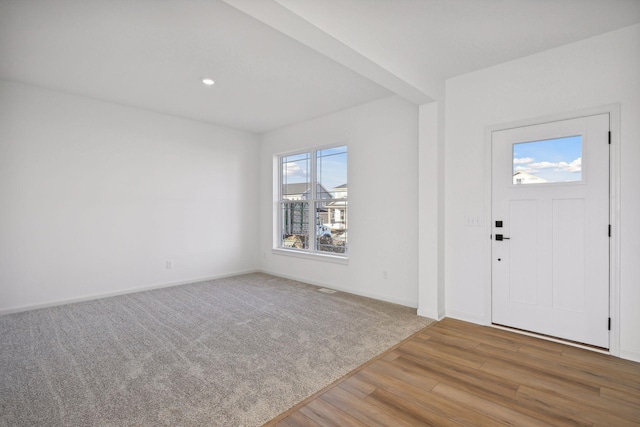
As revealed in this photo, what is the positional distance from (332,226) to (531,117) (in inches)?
120

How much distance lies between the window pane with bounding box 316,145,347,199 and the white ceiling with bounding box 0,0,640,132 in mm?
1150

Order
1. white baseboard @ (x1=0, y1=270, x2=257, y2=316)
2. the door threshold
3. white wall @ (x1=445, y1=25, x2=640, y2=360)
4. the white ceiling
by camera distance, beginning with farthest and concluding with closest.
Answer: white baseboard @ (x1=0, y1=270, x2=257, y2=316), the door threshold, white wall @ (x1=445, y1=25, x2=640, y2=360), the white ceiling

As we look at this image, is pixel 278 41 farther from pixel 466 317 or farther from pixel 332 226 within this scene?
pixel 466 317

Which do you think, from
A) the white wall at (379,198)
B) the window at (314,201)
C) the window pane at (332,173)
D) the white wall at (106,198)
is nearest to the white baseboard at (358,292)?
the white wall at (379,198)

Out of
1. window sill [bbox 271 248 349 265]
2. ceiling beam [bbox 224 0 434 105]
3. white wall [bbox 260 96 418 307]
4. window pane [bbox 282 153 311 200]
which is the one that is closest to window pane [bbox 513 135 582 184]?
white wall [bbox 260 96 418 307]

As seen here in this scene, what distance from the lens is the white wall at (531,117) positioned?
261 cm

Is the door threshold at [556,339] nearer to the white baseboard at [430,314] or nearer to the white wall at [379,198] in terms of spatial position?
the white baseboard at [430,314]

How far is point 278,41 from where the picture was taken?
2.85m

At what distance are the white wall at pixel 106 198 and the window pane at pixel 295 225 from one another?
0.87 m

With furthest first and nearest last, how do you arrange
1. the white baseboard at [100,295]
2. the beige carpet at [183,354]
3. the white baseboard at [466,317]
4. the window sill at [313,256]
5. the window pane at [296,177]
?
the window pane at [296,177] → the window sill at [313,256] → the white baseboard at [100,295] → the white baseboard at [466,317] → the beige carpet at [183,354]

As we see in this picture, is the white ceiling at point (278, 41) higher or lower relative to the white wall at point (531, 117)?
higher

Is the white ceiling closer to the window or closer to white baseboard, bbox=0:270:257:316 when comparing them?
the window

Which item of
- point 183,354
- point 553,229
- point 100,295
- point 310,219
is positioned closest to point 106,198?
point 100,295

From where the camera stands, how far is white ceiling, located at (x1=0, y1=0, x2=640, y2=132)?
91.3 inches
